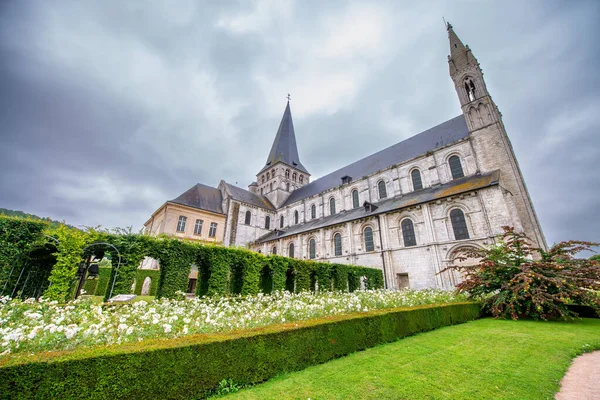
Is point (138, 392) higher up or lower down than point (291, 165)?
lower down

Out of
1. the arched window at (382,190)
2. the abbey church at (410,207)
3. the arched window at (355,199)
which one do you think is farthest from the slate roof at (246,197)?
the arched window at (382,190)

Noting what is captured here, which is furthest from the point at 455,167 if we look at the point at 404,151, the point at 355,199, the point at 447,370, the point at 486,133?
the point at 447,370

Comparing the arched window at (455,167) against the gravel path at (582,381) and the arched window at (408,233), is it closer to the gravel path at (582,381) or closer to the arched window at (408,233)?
the arched window at (408,233)

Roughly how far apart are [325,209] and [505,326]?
75.0 ft

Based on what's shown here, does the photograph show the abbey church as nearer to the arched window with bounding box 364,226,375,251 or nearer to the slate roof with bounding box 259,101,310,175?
the arched window with bounding box 364,226,375,251

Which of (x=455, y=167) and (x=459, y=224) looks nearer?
(x=459, y=224)

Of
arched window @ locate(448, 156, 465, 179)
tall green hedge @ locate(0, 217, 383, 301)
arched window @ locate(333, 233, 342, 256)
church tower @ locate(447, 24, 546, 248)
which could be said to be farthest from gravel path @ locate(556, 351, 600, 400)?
arched window @ locate(333, 233, 342, 256)

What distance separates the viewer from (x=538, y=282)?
9.09 meters

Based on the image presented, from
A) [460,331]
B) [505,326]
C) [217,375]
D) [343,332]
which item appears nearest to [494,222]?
[505,326]

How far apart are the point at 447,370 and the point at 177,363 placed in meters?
4.42

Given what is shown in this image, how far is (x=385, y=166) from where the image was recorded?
26703 mm

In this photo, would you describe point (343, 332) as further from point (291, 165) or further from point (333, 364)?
point (291, 165)

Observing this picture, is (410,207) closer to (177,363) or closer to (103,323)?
(177,363)

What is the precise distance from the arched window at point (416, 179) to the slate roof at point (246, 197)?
68.9ft
